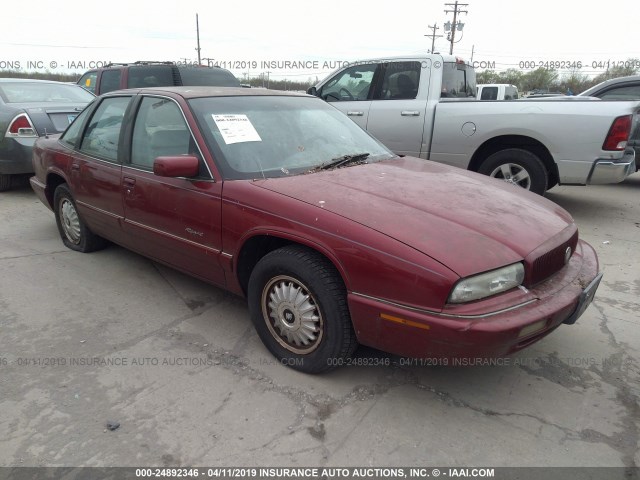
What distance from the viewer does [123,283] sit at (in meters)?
3.98

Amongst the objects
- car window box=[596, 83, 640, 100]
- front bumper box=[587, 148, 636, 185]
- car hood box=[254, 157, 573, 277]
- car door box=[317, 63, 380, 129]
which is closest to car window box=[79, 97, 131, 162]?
car hood box=[254, 157, 573, 277]

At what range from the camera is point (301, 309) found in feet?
8.64

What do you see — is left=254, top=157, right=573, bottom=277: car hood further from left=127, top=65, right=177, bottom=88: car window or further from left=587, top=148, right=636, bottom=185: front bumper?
left=127, top=65, right=177, bottom=88: car window

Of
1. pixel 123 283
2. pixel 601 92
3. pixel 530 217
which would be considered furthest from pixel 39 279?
pixel 601 92

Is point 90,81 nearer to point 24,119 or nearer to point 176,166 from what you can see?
point 24,119

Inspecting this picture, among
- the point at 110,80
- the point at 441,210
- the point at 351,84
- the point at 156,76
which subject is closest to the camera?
the point at 441,210

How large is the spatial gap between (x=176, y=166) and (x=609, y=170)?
15.3 feet

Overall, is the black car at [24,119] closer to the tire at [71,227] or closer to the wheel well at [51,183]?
the wheel well at [51,183]

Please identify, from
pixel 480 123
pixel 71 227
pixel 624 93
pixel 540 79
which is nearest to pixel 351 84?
pixel 480 123

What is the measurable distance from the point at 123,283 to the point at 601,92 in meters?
7.76

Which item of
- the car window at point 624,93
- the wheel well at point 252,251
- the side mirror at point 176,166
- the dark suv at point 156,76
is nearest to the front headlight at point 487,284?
the wheel well at point 252,251

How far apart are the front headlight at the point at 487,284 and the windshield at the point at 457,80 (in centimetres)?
460

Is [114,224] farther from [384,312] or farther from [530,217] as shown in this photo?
[530,217]

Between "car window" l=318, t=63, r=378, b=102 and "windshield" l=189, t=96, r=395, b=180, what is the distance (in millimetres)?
3147
